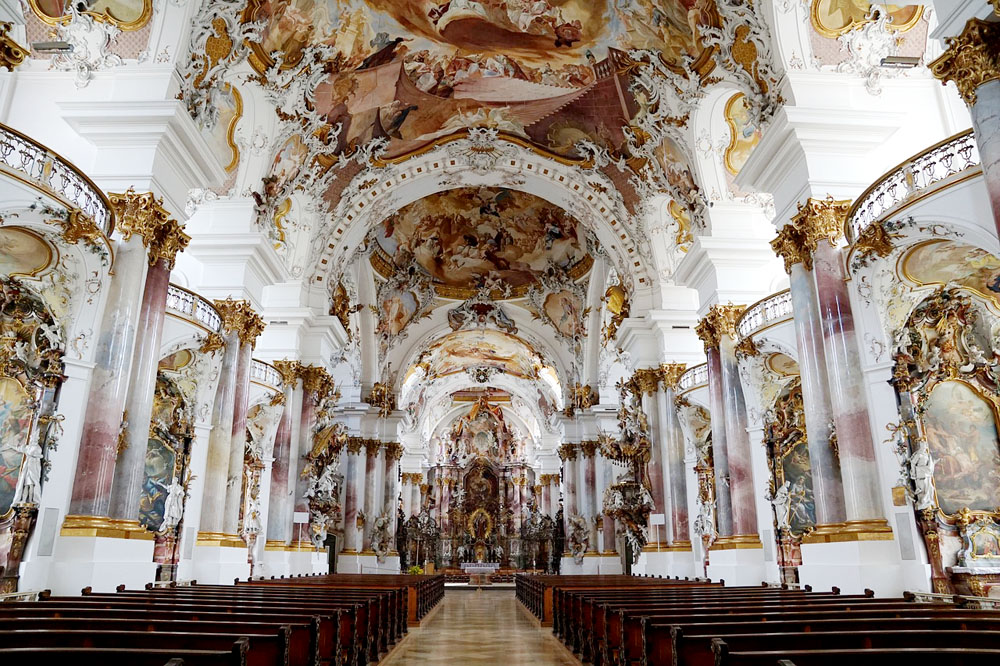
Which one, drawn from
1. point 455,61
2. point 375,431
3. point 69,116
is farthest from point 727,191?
point 375,431

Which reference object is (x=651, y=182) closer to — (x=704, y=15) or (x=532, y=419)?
(x=704, y=15)

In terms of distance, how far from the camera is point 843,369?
9.49m

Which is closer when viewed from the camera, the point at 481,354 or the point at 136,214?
the point at 136,214

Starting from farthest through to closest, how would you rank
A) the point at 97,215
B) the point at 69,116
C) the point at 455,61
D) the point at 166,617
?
the point at 455,61
the point at 69,116
the point at 97,215
the point at 166,617

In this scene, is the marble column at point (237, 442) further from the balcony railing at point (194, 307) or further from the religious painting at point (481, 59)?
the religious painting at point (481, 59)

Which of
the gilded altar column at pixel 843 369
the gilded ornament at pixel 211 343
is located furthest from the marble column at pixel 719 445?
the gilded ornament at pixel 211 343

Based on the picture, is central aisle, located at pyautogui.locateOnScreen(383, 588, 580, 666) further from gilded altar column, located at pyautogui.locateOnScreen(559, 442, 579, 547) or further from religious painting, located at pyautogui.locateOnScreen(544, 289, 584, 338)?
gilded altar column, located at pyautogui.locateOnScreen(559, 442, 579, 547)

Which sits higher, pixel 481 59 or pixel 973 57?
pixel 481 59

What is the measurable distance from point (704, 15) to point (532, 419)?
36273 millimetres

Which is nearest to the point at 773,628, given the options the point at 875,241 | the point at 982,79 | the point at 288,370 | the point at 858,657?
the point at 858,657

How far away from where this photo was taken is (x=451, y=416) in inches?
1906

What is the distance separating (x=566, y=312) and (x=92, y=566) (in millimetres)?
21875

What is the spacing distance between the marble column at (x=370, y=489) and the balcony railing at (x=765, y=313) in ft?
56.5

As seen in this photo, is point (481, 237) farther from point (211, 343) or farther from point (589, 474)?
point (211, 343)
